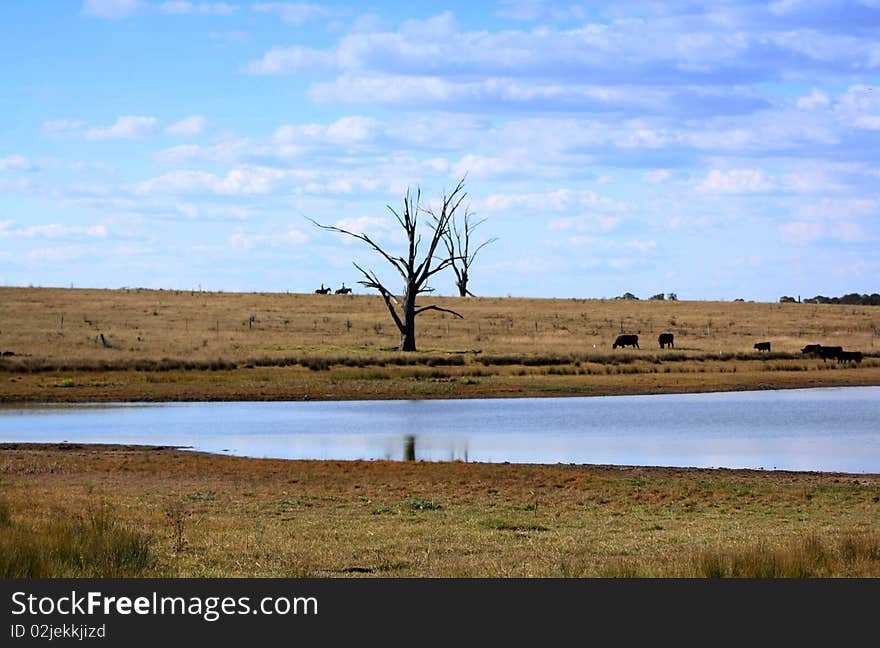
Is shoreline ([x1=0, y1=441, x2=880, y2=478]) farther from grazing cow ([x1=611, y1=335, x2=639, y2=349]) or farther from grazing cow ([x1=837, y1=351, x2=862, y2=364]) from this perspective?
grazing cow ([x1=611, y1=335, x2=639, y2=349])

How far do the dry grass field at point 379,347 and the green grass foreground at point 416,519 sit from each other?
70.6ft

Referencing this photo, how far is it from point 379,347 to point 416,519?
4981 cm

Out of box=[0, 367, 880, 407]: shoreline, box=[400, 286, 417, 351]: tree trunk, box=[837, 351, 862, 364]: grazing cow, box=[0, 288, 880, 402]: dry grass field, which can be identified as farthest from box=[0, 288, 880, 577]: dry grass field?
box=[400, 286, 417, 351]: tree trunk

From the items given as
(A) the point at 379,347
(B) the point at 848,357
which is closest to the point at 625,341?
(B) the point at 848,357

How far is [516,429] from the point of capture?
32469mm

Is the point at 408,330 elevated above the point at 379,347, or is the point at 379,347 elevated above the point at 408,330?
the point at 408,330

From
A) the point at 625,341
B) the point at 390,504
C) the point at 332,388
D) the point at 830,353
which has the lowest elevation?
the point at 390,504

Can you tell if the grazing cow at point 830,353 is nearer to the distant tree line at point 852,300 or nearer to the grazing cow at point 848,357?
the grazing cow at point 848,357

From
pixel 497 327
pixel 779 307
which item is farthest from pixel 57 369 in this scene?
pixel 779 307

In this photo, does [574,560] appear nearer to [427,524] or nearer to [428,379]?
[427,524]

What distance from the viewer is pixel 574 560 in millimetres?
12367

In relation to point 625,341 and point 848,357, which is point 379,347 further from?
point 848,357

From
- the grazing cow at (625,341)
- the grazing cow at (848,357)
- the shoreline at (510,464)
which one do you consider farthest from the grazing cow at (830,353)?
the shoreline at (510,464)

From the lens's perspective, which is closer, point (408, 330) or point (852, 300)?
point (408, 330)
